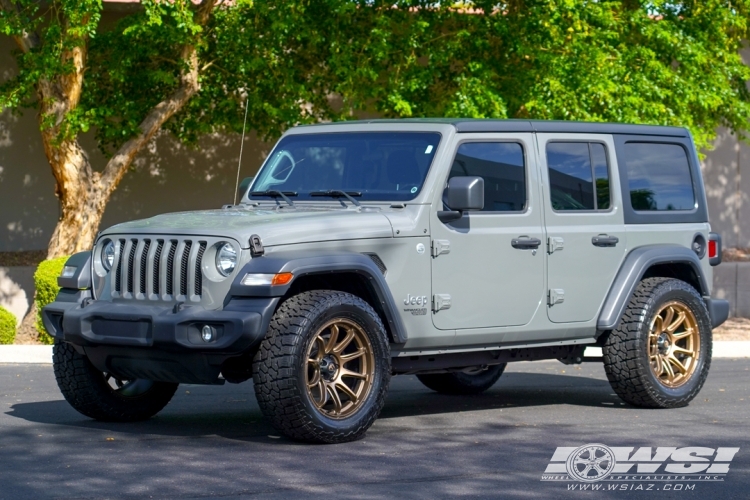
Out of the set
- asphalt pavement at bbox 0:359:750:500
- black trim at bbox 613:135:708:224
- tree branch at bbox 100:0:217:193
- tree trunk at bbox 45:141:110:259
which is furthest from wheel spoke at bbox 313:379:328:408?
tree trunk at bbox 45:141:110:259

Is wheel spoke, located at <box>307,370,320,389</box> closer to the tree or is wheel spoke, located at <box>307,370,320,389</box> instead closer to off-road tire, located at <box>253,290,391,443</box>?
off-road tire, located at <box>253,290,391,443</box>

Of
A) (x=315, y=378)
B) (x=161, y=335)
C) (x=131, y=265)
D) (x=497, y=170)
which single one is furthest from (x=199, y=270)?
(x=497, y=170)

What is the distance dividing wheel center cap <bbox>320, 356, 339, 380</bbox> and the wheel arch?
7.83ft

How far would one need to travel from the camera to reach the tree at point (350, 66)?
50.3ft

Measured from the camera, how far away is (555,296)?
8742 mm

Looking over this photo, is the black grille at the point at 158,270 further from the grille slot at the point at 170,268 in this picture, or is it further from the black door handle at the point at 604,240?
the black door handle at the point at 604,240

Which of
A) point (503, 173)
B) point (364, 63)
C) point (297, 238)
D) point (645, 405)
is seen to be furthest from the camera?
point (364, 63)

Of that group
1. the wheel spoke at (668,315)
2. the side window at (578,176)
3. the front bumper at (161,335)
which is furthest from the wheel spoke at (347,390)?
the wheel spoke at (668,315)

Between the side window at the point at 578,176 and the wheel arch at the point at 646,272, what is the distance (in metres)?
0.48

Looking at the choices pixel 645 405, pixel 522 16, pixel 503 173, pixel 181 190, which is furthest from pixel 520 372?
pixel 181 190

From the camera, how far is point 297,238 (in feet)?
24.4

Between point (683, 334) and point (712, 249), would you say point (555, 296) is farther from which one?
point (712, 249)

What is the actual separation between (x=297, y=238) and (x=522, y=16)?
30.2ft

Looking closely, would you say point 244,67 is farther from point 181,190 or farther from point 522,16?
point 181,190
